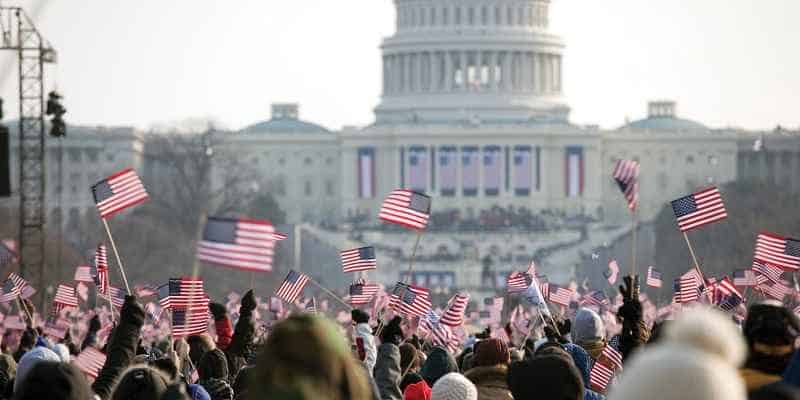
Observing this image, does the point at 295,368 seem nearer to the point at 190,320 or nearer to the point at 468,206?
the point at 190,320

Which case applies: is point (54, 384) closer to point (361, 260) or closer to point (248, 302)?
point (248, 302)

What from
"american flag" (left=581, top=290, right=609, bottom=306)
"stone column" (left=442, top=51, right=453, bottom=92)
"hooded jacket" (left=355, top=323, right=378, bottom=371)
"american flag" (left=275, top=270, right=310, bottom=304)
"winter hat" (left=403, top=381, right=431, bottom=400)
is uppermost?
"stone column" (left=442, top=51, right=453, bottom=92)

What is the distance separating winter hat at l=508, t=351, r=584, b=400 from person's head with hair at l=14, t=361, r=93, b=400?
2653 millimetres

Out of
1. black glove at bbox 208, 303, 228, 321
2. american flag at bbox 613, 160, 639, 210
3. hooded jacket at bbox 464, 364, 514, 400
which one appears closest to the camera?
hooded jacket at bbox 464, 364, 514, 400

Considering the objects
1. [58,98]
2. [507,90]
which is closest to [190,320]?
[58,98]

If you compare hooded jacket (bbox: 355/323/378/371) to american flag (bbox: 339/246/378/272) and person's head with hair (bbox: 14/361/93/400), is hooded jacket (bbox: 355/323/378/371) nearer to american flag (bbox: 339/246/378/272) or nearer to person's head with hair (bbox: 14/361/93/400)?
person's head with hair (bbox: 14/361/93/400)

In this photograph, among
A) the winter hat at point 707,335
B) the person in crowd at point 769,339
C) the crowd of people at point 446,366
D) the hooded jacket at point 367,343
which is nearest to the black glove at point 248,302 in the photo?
the crowd of people at point 446,366

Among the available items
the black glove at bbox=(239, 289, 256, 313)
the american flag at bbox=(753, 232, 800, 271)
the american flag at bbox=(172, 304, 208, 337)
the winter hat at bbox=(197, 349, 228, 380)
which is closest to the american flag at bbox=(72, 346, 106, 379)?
the black glove at bbox=(239, 289, 256, 313)

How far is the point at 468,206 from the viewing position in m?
174

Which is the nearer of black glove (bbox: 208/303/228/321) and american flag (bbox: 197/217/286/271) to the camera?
american flag (bbox: 197/217/286/271)

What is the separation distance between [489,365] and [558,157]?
163 meters

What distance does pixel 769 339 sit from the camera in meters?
11.5

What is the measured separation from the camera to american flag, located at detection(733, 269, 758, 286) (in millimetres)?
35188

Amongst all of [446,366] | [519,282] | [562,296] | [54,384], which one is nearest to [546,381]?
[54,384]
